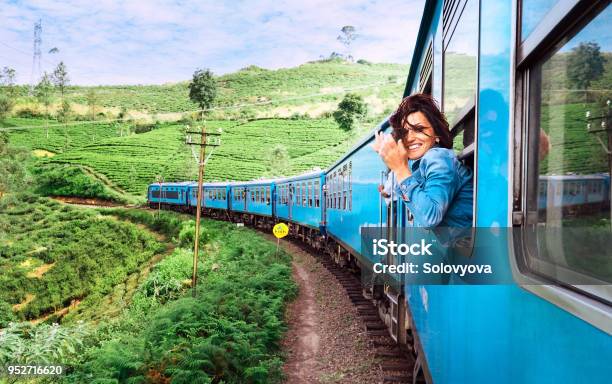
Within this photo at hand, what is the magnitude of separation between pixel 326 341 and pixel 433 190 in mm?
6292

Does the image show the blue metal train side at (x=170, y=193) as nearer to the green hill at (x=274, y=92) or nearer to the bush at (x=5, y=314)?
the bush at (x=5, y=314)

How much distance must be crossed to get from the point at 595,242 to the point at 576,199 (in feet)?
0.35

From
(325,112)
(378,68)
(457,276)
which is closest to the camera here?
(457,276)

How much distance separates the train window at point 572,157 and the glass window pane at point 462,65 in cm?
72

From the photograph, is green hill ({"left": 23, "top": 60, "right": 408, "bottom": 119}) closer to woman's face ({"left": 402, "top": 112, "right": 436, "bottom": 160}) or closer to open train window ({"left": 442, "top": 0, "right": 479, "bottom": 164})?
open train window ({"left": 442, "top": 0, "right": 479, "bottom": 164})

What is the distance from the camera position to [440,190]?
1.99 meters

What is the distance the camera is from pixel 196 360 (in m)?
6.73

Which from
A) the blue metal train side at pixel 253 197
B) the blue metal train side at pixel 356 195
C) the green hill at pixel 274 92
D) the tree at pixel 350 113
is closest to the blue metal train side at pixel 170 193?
the blue metal train side at pixel 253 197

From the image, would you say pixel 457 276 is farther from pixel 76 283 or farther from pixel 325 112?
pixel 325 112

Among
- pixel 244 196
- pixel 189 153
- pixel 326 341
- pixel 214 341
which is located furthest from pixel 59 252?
pixel 326 341

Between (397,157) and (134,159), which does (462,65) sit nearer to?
(397,157)

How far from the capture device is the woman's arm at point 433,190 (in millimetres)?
1976

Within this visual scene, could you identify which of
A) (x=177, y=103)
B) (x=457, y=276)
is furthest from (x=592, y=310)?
(x=177, y=103)

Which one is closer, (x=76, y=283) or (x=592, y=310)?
(x=592, y=310)
